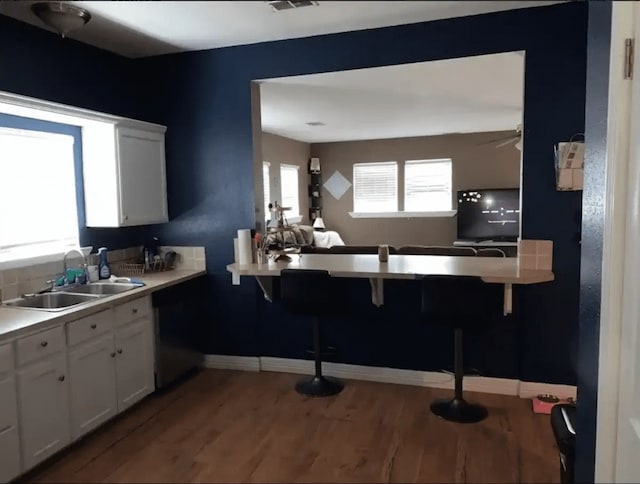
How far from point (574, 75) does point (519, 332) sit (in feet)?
4.91

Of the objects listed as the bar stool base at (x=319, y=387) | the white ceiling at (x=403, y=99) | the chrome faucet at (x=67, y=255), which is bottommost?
the bar stool base at (x=319, y=387)

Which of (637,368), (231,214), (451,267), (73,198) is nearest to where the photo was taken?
(637,368)

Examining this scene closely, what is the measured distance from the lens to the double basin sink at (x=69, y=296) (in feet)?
8.53

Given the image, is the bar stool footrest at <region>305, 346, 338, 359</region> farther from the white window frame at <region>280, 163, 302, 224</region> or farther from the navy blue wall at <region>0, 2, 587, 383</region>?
the white window frame at <region>280, 163, 302, 224</region>

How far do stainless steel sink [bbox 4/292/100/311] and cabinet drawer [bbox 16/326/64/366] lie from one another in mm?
333

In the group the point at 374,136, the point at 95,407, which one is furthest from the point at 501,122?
the point at 95,407

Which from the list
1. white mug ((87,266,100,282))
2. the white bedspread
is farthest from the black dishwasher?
the white bedspread

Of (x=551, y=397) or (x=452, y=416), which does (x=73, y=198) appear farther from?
(x=551, y=397)

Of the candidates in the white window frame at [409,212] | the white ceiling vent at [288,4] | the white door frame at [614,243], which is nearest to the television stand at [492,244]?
the white window frame at [409,212]

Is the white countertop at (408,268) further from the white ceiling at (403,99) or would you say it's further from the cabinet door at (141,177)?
the white ceiling at (403,99)

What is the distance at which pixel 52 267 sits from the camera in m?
2.87

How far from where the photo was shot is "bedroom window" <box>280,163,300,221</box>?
7.40 meters

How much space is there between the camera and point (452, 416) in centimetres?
260

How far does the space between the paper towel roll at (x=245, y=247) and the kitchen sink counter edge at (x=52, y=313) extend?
49cm
